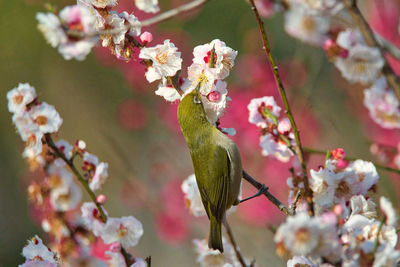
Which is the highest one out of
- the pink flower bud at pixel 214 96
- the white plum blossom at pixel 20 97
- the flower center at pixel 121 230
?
the white plum blossom at pixel 20 97

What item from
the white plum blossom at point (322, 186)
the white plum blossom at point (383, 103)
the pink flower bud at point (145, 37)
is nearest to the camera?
the white plum blossom at point (322, 186)

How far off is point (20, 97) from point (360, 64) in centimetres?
108

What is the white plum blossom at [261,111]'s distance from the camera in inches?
50.0

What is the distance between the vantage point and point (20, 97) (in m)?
1.24

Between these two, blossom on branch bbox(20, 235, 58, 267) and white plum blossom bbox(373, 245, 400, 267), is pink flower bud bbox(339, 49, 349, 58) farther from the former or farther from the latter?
blossom on branch bbox(20, 235, 58, 267)

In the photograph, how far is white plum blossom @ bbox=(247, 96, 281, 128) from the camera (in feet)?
4.17

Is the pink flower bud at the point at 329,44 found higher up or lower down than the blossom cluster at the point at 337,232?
higher up

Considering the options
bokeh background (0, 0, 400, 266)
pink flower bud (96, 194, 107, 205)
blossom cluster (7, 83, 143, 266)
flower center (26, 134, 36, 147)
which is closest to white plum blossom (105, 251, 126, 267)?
blossom cluster (7, 83, 143, 266)

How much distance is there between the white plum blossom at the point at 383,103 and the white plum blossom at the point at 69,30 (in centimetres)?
100

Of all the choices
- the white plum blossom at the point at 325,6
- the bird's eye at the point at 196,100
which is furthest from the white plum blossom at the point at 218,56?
the white plum blossom at the point at 325,6

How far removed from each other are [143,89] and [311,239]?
2943mm

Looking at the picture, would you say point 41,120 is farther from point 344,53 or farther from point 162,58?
point 344,53

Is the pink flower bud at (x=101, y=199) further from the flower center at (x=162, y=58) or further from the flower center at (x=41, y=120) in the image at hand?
the flower center at (x=162, y=58)

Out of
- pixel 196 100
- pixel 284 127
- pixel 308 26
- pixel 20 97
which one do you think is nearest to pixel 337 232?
pixel 284 127
